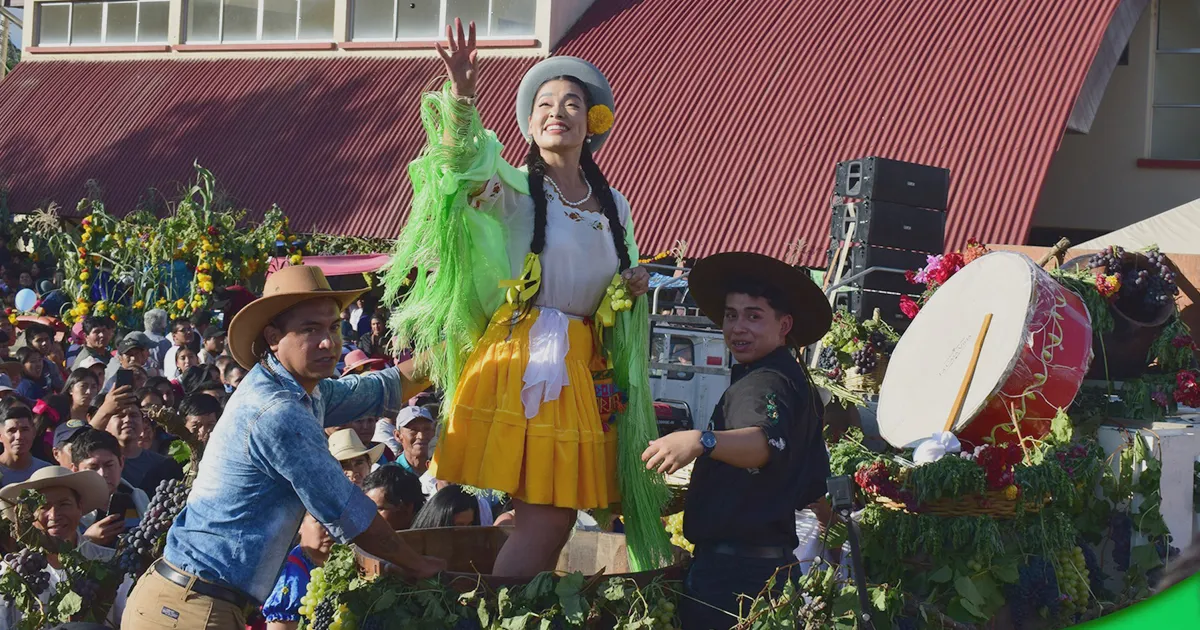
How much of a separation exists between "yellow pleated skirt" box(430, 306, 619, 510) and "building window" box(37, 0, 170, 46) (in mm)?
20047

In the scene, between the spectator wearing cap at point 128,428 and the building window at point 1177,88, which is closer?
the spectator wearing cap at point 128,428

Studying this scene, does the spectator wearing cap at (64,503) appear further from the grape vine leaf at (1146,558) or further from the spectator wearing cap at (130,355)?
the spectator wearing cap at (130,355)

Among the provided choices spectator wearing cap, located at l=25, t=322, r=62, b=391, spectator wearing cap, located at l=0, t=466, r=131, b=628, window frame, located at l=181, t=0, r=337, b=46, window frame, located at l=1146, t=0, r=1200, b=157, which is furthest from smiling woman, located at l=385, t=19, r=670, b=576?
window frame, located at l=181, t=0, r=337, b=46

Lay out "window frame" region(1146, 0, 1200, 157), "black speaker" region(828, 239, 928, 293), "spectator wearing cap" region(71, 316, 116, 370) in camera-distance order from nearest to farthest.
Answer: "black speaker" region(828, 239, 928, 293), "spectator wearing cap" region(71, 316, 116, 370), "window frame" region(1146, 0, 1200, 157)

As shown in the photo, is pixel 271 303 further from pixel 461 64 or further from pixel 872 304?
pixel 872 304

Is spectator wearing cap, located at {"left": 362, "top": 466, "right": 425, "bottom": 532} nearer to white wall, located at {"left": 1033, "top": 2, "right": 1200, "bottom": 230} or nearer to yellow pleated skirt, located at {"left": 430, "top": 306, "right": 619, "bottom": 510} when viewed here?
yellow pleated skirt, located at {"left": 430, "top": 306, "right": 619, "bottom": 510}

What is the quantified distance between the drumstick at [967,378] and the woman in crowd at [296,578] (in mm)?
2509

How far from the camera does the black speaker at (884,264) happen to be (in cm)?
975

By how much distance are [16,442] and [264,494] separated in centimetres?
313

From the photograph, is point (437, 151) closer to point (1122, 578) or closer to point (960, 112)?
point (1122, 578)

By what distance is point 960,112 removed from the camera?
1524 cm

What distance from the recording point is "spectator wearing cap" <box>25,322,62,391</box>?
9891 millimetres

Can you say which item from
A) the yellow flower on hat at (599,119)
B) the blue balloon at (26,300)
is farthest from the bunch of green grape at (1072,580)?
the blue balloon at (26,300)

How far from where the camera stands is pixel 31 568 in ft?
13.7
